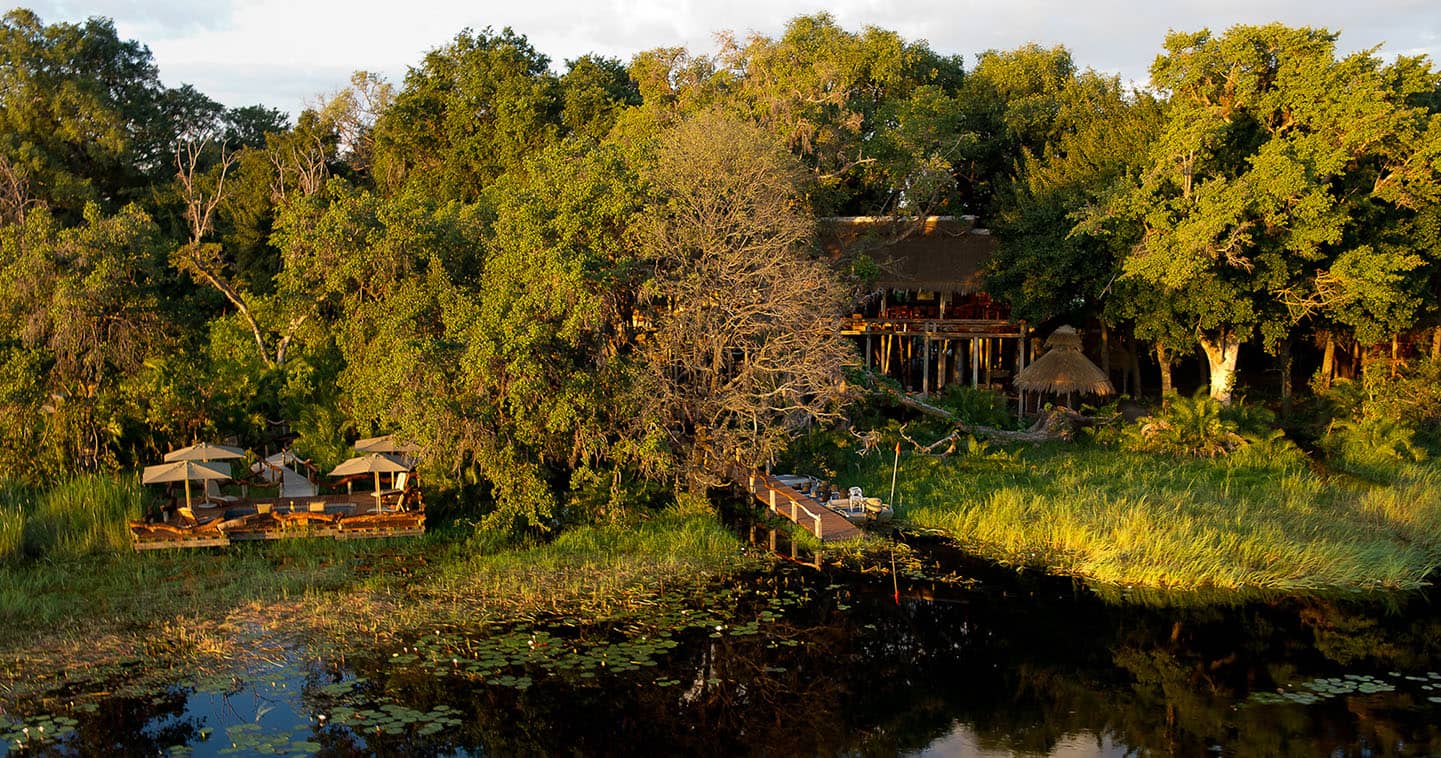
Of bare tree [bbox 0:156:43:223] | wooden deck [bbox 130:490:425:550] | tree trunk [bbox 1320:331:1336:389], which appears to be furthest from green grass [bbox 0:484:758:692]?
tree trunk [bbox 1320:331:1336:389]

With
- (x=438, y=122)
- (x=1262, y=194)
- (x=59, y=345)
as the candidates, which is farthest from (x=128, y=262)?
(x=1262, y=194)

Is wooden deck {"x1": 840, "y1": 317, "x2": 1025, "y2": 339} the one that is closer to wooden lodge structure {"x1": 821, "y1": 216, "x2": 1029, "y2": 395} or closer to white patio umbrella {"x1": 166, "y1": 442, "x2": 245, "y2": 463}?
wooden lodge structure {"x1": 821, "y1": 216, "x2": 1029, "y2": 395}

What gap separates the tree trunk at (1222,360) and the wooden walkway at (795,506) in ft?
41.4

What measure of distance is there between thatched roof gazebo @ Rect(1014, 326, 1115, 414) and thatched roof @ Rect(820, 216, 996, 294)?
2847mm

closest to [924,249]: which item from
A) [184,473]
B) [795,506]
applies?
[795,506]

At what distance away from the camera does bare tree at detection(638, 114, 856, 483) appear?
1639 centimetres

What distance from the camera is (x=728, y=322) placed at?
1656cm

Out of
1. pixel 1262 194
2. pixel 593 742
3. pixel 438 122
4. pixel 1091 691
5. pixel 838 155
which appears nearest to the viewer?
pixel 593 742

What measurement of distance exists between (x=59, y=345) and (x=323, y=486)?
4.74m

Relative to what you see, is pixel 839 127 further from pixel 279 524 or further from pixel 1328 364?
pixel 279 524

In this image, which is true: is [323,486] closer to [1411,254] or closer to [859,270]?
[859,270]

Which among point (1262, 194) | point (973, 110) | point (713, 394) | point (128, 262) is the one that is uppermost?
point (973, 110)

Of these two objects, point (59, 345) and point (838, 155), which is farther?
point (838, 155)

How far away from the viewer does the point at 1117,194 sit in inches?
941
